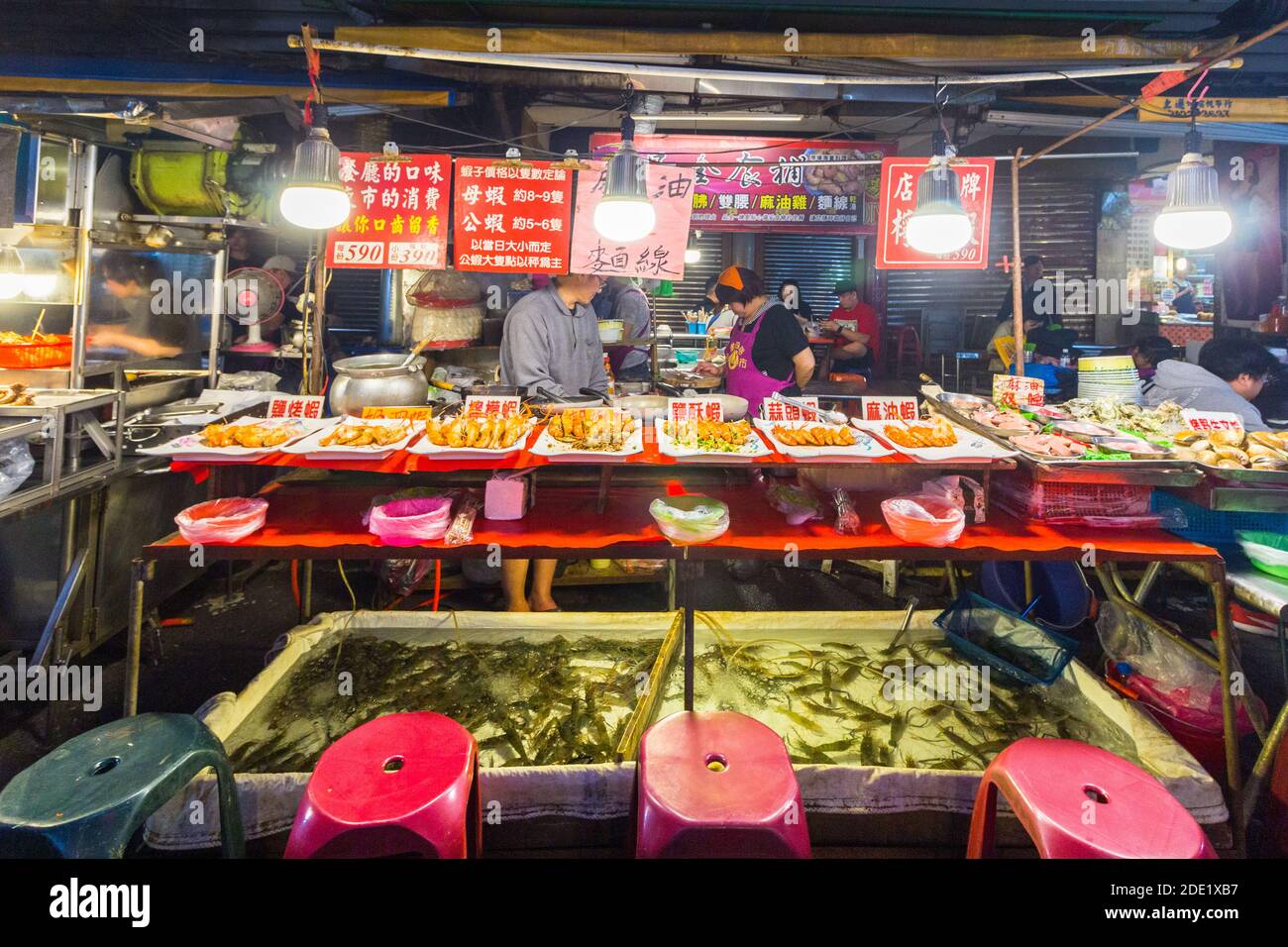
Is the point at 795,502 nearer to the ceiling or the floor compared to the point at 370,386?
nearer to the floor

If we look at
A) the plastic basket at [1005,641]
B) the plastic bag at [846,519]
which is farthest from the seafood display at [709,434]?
the plastic basket at [1005,641]

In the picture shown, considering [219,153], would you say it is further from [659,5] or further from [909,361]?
[909,361]

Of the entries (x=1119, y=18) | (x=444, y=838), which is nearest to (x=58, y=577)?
(x=444, y=838)

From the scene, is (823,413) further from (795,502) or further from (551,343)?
(551,343)

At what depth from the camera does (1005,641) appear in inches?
148

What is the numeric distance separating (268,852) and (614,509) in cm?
222

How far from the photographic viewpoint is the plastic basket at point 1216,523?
3602 millimetres

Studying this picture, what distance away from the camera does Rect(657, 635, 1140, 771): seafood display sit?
10.4 feet

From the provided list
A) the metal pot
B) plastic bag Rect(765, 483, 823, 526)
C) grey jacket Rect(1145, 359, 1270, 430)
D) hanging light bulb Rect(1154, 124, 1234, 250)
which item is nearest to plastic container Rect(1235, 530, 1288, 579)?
grey jacket Rect(1145, 359, 1270, 430)

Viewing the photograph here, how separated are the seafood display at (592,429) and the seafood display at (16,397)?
3.32 meters

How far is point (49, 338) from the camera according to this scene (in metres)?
4.97

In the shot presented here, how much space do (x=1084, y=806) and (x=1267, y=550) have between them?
2331 mm

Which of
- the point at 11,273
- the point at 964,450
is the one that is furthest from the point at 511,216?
the point at 11,273

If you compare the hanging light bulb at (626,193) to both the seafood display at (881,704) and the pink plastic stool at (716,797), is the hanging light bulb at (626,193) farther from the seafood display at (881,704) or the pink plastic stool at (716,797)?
the pink plastic stool at (716,797)
